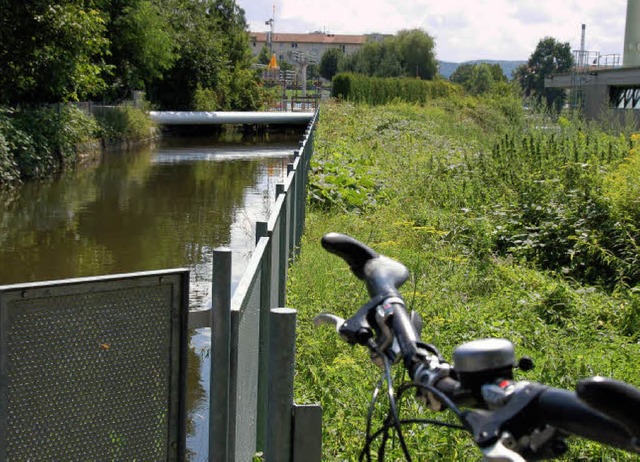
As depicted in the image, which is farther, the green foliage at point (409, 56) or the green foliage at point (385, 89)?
the green foliage at point (409, 56)

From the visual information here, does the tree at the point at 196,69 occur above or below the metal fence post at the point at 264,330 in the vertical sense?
above

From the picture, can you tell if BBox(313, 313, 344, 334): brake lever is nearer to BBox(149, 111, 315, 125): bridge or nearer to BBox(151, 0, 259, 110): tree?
BBox(149, 111, 315, 125): bridge

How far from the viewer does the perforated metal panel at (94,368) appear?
2182 millimetres

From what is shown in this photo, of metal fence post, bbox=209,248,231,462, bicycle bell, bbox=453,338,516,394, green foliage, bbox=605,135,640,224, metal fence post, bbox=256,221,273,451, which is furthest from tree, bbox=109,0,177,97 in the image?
bicycle bell, bbox=453,338,516,394

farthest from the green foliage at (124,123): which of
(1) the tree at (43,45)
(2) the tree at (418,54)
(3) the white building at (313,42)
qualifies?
(3) the white building at (313,42)

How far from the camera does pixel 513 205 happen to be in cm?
1087

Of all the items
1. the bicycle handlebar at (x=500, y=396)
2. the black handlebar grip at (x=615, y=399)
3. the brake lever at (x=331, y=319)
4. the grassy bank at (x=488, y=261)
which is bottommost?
the grassy bank at (x=488, y=261)

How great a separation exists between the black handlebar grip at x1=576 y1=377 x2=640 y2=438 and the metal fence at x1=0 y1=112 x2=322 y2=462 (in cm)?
146

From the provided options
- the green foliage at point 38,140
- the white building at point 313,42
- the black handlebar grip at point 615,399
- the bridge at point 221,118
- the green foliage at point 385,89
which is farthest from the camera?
the white building at point 313,42

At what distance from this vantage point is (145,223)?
1586cm

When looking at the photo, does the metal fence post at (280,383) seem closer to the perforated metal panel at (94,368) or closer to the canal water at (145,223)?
the perforated metal panel at (94,368)

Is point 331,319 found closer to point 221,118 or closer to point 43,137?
point 43,137

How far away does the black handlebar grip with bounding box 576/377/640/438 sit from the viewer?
41.2 inches

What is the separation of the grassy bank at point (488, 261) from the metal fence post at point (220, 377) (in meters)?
1.99
